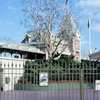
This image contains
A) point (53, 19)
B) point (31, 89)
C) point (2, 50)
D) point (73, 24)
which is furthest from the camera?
point (2, 50)

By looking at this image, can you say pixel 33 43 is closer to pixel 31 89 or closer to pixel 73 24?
pixel 73 24

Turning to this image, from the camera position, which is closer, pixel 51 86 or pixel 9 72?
pixel 51 86

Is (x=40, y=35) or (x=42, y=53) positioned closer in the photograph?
(x=40, y=35)

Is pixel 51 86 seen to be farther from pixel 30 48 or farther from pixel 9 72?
pixel 30 48

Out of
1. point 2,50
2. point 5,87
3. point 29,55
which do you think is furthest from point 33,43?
point 5,87

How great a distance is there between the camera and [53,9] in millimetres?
26500

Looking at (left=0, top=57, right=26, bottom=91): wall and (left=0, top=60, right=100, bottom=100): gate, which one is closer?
(left=0, top=60, right=100, bottom=100): gate

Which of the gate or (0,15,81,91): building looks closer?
the gate

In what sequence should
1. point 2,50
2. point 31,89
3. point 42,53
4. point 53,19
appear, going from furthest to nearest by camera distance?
point 42,53 → point 2,50 → point 53,19 → point 31,89

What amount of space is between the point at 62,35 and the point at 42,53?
10079 millimetres

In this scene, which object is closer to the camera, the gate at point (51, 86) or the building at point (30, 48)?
the gate at point (51, 86)

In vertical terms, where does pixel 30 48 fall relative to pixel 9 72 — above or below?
above

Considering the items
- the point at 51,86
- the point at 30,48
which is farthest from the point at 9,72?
the point at 30,48

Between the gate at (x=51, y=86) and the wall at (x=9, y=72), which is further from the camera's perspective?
the wall at (x=9, y=72)
